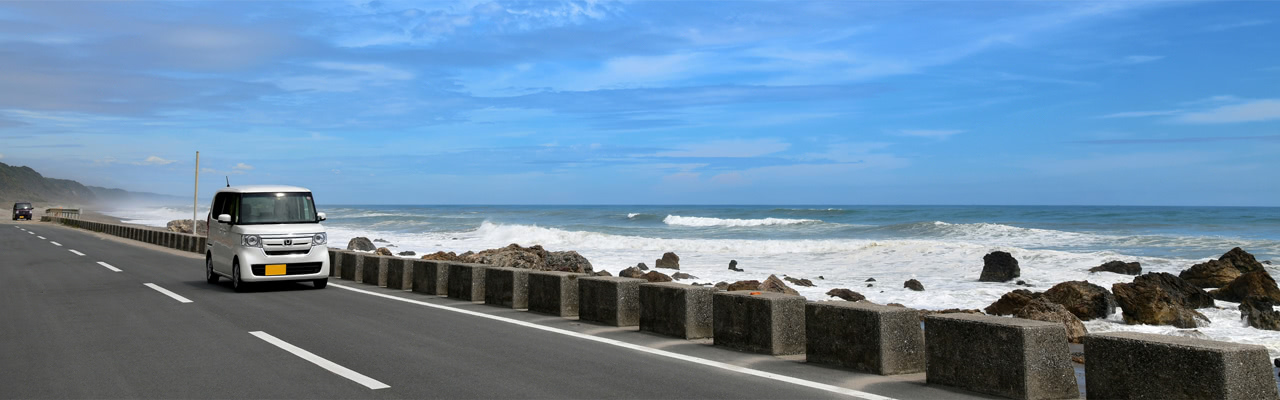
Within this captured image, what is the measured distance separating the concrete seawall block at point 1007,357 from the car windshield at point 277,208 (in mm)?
11820

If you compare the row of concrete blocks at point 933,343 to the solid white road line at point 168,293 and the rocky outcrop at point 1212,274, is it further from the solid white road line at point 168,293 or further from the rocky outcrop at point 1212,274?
the rocky outcrop at point 1212,274

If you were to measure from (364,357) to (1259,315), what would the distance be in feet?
48.0

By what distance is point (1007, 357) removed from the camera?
5926mm

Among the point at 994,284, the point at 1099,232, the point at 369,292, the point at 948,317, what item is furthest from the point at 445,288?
the point at 1099,232

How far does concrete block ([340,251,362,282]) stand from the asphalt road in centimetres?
364

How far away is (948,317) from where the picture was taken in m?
6.39

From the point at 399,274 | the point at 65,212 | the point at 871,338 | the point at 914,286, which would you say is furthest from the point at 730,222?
the point at 871,338

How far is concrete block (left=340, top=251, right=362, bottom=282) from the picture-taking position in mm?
16519

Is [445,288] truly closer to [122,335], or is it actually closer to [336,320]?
[336,320]

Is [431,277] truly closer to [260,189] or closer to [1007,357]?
[260,189]

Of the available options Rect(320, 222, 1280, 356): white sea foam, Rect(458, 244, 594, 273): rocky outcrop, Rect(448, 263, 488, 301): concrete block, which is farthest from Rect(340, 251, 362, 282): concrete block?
Rect(320, 222, 1280, 356): white sea foam

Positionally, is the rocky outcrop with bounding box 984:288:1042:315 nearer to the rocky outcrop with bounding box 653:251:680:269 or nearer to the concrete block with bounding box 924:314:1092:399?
the concrete block with bounding box 924:314:1092:399

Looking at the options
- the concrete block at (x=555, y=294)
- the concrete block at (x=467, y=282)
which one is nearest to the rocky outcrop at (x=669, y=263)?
the concrete block at (x=467, y=282)

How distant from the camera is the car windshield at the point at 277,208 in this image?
14516mm
